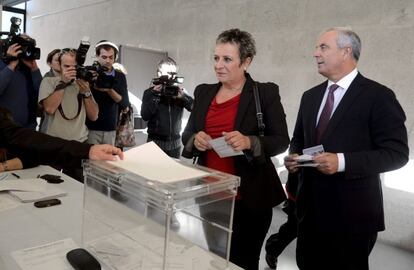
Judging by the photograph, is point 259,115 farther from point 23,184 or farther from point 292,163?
point 23,184

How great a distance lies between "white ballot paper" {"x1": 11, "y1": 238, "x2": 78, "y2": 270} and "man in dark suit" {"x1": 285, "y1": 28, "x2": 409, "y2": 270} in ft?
3.14

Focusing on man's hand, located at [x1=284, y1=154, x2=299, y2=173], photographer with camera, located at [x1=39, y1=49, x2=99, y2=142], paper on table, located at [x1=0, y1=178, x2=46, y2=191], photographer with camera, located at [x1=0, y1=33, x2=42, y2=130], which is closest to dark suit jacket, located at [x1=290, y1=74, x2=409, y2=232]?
man's hand, located at [x1=284, y1=154, x2=299, y2=173]

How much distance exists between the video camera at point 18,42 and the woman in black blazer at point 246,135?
1.59m

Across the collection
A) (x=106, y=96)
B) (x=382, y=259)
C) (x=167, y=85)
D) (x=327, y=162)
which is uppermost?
(x=167, y=85)

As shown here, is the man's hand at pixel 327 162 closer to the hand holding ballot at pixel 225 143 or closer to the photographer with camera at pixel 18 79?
the hand holding ballot at pixel 225 143

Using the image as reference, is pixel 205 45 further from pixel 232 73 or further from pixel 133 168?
pixel 133 168

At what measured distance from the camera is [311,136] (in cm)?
158

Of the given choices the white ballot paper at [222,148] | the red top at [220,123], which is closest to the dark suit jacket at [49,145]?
the white ballot paper at [222,148]

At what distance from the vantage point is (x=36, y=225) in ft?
3.95

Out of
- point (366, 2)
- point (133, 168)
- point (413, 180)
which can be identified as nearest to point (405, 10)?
point (366, 2)

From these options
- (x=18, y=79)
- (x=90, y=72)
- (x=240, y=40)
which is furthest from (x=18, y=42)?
(x=240, y=40)

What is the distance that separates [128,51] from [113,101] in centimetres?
141

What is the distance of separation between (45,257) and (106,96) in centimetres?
201

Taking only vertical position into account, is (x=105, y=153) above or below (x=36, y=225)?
above
